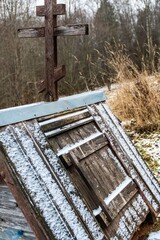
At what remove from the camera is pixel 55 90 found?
2.80 meters

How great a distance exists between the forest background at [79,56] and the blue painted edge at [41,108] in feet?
13.5

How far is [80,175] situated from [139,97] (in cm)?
489

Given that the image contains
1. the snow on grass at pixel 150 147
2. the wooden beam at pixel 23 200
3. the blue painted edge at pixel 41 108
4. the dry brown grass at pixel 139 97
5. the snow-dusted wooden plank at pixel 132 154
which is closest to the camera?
the wooden beam at pixel 23 200

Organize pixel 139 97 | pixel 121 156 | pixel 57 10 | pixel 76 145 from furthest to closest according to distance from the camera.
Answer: pixel 139 97 → pixel 121 156 → pixel 57 10 → pixel 76 145

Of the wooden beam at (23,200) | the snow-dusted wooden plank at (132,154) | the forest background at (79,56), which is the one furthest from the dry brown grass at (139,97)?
the wooden beam at (23,200)

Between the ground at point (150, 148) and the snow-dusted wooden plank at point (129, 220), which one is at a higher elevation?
the snow-dusted wooden plank at point (129, 220)

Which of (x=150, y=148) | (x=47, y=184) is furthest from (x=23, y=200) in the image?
(x=150, y=148)

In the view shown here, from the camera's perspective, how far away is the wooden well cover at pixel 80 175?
6.50 ft

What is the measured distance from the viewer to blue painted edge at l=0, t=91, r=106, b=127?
208cm

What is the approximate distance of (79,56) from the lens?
753 inches

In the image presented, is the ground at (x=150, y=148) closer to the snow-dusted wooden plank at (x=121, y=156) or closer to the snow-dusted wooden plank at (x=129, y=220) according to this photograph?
the snow-dusted wooden plank at (x=121, y=156)

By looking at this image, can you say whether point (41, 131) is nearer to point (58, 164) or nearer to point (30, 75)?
point (58, 164)

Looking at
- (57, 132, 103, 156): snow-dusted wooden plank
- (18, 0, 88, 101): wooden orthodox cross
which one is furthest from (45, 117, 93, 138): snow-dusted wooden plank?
(18, 0, 88, 101): wooden orthodox cross

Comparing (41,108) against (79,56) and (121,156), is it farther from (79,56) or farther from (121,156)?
(79,56)
